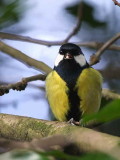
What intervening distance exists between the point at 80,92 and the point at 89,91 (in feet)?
0.13

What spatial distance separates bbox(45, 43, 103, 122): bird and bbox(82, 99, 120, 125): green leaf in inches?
47.2

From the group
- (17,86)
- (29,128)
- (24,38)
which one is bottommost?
(29,128)

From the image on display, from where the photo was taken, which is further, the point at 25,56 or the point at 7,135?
the point at 25,56

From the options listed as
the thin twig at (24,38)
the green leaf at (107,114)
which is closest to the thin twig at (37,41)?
the thin twig at (24,38)

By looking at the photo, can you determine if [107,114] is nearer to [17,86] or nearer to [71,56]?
[17,86]

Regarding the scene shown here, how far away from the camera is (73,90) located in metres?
1.57

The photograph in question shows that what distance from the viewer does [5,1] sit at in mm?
1294

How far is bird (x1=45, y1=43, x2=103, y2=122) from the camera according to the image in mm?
1571

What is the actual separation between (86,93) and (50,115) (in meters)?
0.41

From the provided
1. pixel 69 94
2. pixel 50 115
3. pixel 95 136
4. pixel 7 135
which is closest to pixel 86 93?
pixel 69 94

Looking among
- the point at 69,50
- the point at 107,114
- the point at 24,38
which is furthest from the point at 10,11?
the point at 107,114

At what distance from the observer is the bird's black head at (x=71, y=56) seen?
1.72 meters

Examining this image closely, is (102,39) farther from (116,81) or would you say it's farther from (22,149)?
(22,149)

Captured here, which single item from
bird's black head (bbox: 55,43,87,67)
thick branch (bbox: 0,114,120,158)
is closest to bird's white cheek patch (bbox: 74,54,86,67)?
bird's black head (bbox: 55,43,87,67)
